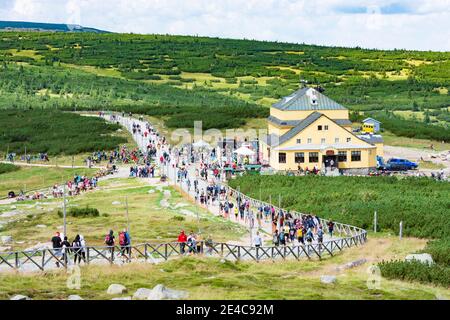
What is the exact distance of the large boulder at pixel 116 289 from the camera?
30.8 metres

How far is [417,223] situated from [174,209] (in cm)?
1688

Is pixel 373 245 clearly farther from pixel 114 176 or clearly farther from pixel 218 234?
pixel 114 176

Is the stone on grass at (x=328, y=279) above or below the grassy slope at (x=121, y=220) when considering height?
below

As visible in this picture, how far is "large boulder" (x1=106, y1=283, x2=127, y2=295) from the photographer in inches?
1214

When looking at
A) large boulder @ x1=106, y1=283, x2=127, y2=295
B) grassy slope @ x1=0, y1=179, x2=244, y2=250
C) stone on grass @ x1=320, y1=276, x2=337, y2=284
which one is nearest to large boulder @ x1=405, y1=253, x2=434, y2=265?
stone on grass @ x1=320, y1=276, x2=337, y2=284

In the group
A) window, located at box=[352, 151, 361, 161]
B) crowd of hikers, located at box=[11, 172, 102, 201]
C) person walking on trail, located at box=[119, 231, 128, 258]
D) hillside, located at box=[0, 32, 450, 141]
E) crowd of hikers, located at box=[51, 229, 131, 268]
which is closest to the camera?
crowd of hikers, located at box=[51, 229, 131, 268]

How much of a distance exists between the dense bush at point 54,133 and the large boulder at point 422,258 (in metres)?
59.2

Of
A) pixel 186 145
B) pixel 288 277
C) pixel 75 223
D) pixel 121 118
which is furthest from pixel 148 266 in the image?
pixel 121 118

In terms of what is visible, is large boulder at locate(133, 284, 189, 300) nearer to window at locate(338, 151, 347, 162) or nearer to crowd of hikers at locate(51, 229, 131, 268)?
crowd of hikers at locate(51, 229, 131, 268)

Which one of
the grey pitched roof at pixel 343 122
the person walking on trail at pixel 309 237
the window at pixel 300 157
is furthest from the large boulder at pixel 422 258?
the grey pitched roof at pixel 343 122

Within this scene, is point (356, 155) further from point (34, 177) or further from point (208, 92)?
point (208, 92)

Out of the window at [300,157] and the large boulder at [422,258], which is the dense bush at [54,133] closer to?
the window at [300,157]

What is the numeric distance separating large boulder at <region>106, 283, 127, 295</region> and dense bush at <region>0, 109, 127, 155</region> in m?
64.0

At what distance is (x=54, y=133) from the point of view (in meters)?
108
